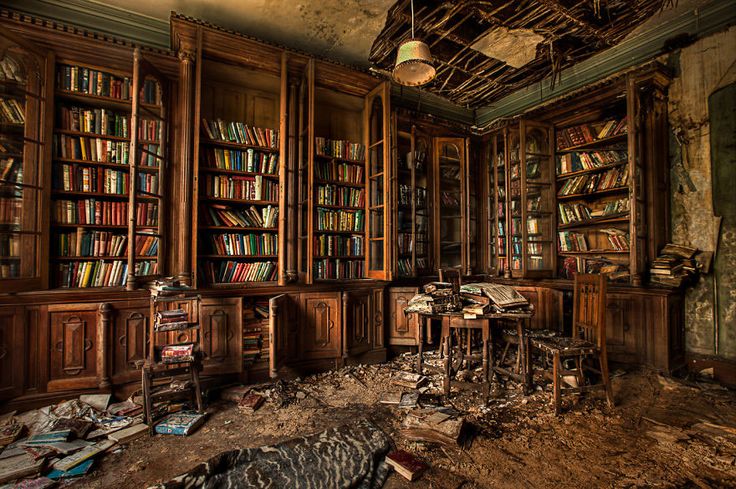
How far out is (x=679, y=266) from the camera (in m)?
3.56

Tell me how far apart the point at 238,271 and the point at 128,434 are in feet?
5.59

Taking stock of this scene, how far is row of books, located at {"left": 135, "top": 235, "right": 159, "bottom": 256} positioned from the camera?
3324mm

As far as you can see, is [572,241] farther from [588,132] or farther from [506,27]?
[506,27]

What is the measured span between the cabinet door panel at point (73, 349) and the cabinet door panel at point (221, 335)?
34.6 inches

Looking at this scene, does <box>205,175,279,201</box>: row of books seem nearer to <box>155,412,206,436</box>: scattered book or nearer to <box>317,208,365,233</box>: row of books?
<box>317,208,365,233</box>: row of books

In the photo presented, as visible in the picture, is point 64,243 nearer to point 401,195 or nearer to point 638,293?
point 401,195

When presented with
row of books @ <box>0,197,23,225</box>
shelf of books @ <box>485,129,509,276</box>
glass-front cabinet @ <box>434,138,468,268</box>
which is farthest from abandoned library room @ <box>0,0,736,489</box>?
shelf of books @ <box>485,129,509,276</box>

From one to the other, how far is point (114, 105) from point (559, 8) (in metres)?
4.58

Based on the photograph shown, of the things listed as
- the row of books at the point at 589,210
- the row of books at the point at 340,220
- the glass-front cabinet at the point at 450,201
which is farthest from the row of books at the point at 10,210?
the row of books at the point at 589,210

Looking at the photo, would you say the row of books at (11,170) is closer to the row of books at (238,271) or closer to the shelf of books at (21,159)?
the shelf of books at (21,159)

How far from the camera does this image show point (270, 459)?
6.79 feet

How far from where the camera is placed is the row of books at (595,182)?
4059 millimetres

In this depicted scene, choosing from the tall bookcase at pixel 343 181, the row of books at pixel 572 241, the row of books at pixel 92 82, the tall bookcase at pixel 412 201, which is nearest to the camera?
the row of books at pixel 92 82

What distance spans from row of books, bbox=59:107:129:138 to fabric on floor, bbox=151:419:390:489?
3117 mm
